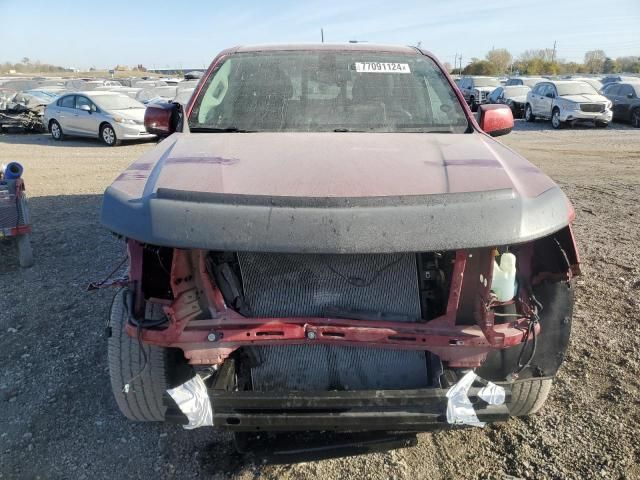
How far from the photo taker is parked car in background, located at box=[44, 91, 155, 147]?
564 inches

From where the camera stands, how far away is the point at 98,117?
48.4ft

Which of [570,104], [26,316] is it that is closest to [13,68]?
[570,104]

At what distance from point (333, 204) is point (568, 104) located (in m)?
18.4

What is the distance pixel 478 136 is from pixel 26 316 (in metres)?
3.61

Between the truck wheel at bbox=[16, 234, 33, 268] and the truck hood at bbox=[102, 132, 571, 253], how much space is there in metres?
3.32

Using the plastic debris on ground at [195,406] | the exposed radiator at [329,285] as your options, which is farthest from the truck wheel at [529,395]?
the plastic debris on ground at [195,406]

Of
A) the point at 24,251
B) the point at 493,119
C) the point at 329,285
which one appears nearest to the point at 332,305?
the point at 329,285

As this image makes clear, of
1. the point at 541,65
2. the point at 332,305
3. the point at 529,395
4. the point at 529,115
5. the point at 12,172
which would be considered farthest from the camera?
the point at 541,65

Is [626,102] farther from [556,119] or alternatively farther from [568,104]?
[556,119]

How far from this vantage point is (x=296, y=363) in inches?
91.1

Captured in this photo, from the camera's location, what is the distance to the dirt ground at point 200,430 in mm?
2508

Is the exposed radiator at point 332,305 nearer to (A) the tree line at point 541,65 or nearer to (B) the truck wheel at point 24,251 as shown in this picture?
(B) the truck wheel at point 24,251

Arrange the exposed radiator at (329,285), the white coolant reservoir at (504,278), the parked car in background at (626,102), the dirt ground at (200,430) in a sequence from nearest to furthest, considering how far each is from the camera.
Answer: the white coolant reservoir at (504,278) < the exposed radiator at (329,285) < the dirt ground at (200,430) < the parked car in background at (626,102)

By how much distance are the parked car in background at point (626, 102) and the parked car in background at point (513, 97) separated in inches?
133
